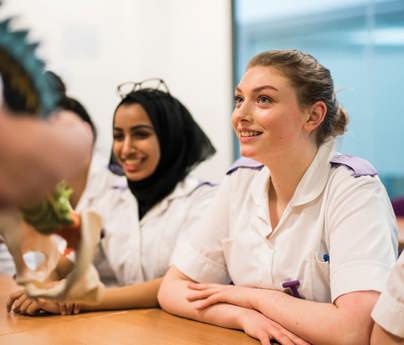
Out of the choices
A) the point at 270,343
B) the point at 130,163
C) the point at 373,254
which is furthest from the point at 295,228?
the point at 130,163

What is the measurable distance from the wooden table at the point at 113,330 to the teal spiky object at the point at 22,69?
1.06 metres

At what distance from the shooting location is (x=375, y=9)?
13.1ft

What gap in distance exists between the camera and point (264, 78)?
1681mm

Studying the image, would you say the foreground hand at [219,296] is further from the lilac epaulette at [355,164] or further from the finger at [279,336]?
the lilac epaulette at [355,164]

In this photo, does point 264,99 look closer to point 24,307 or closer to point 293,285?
point 293,285

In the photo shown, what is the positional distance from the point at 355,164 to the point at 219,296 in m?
0.50

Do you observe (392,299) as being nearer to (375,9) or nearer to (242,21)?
(375,9)

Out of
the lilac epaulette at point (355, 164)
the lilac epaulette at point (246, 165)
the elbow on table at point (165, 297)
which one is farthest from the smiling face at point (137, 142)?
the lilac epaulette at point (355, 164)

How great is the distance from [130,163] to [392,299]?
1317 millimetres

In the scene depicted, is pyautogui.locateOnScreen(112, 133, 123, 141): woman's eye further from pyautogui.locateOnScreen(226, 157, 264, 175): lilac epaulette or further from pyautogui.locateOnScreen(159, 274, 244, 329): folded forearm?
pyautogui.locateOnScreen(159, 274, 244, 329): folded forearm

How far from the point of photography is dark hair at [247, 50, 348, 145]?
5.52ft

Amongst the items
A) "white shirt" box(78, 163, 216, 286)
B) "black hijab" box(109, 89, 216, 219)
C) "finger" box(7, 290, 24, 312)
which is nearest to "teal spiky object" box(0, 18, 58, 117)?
"finger" box(7, 290, 24, 312)

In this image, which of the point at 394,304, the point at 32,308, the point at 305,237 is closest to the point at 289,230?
the point at 305,237

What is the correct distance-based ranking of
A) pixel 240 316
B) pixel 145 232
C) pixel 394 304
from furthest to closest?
pixel 145 232 < pixel 240 316 < pixel 394 304
